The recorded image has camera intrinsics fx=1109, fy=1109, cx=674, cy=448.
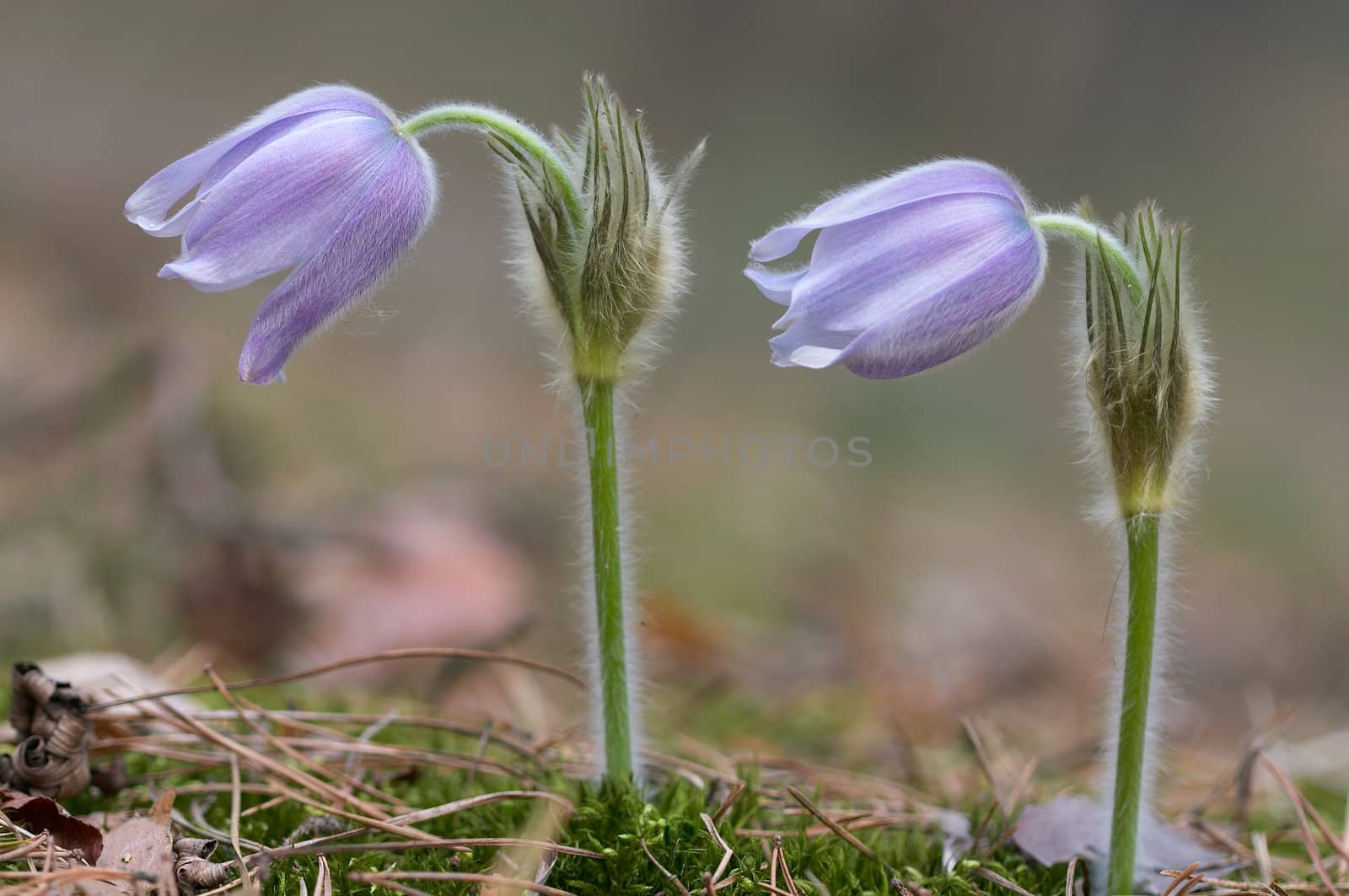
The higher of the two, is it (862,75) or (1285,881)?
(862,75)

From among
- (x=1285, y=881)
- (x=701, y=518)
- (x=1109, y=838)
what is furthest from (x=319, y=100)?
(x=701, y=518)

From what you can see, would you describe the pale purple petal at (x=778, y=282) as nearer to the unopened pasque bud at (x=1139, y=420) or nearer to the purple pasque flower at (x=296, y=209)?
the unopened pasque bud at (x=1139, y=420)

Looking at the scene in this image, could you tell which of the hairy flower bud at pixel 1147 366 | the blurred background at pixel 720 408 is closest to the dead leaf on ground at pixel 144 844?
the blurred background at pixel 720 408

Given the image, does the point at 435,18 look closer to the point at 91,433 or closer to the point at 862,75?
the point at 862,75

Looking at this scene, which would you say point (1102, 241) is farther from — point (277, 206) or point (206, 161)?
Answer: point (206, 161)

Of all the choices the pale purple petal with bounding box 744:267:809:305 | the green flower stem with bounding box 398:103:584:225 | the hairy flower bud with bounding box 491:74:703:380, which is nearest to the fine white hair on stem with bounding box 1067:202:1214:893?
the pale purple petal with bounding box 744:267:809:305

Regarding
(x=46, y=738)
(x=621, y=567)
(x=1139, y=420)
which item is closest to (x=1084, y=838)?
(x=1139, y=420)
